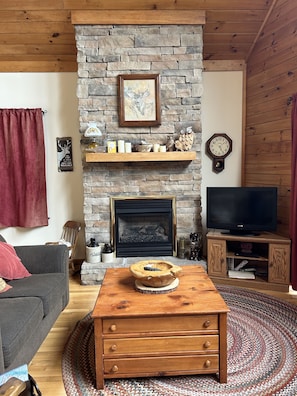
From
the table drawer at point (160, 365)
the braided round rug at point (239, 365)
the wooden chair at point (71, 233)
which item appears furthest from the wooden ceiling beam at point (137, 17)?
the table drawer at point (160, 365)

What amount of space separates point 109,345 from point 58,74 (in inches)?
134

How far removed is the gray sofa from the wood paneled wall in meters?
2.57

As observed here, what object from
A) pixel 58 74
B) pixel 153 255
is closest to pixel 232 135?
pixel 153 255

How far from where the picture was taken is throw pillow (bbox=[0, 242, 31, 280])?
2338mm

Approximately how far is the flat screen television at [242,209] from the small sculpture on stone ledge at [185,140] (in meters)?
0.58

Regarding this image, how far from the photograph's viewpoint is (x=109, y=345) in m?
1.78

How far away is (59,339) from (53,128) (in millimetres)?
2655

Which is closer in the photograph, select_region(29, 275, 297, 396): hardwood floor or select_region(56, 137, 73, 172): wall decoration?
select_region(29, 275, 297, 396): hardwood floor

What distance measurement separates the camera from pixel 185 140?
3.43 m

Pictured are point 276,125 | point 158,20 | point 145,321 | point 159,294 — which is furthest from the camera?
point 276,125

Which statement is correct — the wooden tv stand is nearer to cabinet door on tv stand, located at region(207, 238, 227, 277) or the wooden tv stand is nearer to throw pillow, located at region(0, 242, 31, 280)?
cabinet door on tv stand, located at region(207, 238, 227, 277)

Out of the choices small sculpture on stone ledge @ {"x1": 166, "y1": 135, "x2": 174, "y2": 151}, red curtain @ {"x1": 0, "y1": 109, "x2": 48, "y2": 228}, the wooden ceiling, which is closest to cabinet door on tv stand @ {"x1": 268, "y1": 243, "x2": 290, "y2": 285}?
small sculpture on stone ledge @ {"x1": 166, "y1": 135, "x2": 174, "y2": 151}

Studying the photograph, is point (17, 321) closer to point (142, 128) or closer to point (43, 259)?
point (43, 259)

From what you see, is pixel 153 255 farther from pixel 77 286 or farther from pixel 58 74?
pixel 58 74
